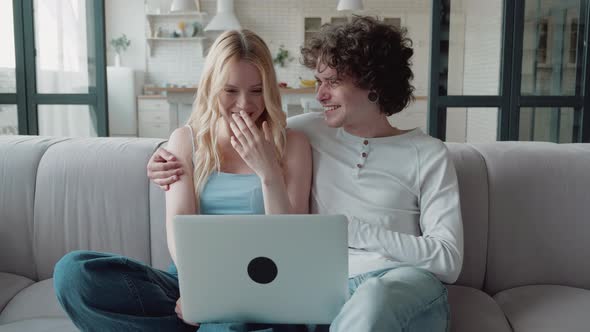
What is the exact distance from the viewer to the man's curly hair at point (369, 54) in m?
1.54

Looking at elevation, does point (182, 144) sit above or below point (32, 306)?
above

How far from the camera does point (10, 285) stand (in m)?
1.77

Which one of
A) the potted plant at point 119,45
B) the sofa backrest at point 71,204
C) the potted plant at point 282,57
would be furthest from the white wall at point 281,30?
the sofa backrest at point 71,204

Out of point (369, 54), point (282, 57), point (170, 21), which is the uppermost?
point (170, 21)

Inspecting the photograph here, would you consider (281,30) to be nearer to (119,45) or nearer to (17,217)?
(119,45)

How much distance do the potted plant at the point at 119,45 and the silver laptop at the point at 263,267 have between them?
24.2 ft

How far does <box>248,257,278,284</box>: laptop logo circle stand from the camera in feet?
3.70

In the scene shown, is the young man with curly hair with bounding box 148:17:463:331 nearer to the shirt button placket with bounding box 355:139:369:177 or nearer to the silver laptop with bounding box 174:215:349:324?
the shirt button placket with bounding box 355:139:369:177

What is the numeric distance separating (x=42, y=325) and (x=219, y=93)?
768 millimetres

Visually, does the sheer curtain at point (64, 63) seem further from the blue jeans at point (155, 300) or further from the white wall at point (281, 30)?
the white wall at point (281, 30)

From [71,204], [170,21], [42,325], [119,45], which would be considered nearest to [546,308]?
[42,325]

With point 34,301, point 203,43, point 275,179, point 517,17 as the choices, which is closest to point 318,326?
point 275,179

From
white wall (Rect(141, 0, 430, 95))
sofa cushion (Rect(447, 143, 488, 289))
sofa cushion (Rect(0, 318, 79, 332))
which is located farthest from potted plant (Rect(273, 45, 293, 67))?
sofa cushion (Rect(0, 318, 79, 332))

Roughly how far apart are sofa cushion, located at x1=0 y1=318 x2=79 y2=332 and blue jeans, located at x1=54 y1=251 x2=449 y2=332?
0.20 m
